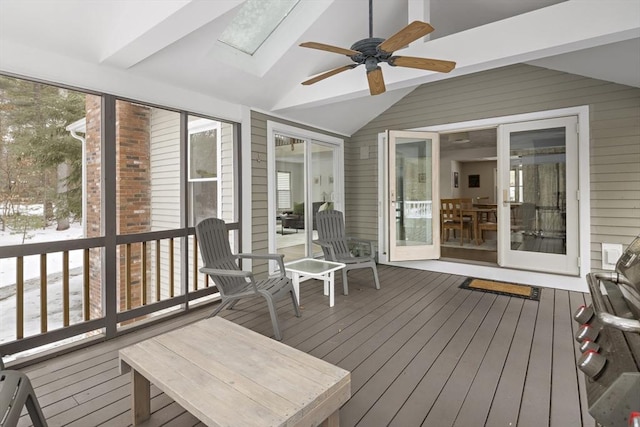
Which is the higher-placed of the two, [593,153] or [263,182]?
[593,153]

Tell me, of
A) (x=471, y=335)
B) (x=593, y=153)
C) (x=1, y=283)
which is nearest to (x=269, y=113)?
(x=1, y=283)

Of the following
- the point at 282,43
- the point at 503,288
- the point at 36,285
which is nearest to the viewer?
the point at 36,285

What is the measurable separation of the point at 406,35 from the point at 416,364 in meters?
2.32

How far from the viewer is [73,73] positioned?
2.62 metres

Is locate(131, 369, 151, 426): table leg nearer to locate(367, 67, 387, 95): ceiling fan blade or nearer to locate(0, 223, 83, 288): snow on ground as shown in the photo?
locate(0, 223, 83, 288): snow on ground

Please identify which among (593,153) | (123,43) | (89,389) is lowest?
(89,389)

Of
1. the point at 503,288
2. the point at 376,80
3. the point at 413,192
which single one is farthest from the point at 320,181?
the point at 503,288

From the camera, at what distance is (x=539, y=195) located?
179 inches

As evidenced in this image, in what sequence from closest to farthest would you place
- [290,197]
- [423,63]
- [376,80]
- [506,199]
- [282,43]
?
[423,63] < [376,80] < [282,43] < [506,199] < [290,197]

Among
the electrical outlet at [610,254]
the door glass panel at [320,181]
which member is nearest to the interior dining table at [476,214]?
the electrical outlet at [610,254]

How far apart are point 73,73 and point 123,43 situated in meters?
0.51

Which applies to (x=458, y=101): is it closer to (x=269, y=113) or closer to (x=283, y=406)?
(x=269, y=113)

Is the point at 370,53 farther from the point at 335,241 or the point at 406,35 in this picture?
the point at 335,241

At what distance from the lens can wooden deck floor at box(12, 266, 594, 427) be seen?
1.89m
